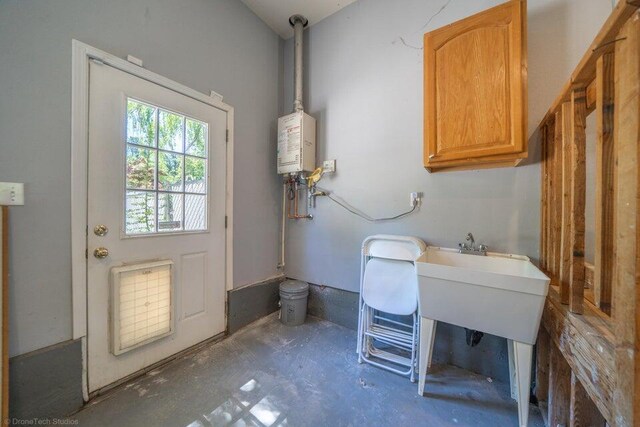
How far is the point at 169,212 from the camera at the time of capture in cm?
177

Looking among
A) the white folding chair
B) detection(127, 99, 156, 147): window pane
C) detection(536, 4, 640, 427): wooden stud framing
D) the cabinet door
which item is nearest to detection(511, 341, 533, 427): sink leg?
detection(536, 4, 640, 427): wooden stud framing

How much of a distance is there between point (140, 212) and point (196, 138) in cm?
72

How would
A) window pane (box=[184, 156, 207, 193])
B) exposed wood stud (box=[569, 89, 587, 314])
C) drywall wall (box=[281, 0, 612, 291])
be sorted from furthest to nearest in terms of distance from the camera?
window pane (box=[184, 156, 207, 193]), drywall wall (box=[281, 0, 612, 291]), exposed wood stud (box=[569, 89, 587, 314])

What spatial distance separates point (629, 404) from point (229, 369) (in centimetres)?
193

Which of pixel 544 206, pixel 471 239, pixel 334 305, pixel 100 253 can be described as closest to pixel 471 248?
pixel 471 239

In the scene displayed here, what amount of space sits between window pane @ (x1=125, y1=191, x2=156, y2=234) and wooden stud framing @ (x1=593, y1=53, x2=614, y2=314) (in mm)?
2335

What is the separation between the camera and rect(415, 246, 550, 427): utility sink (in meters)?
1.17

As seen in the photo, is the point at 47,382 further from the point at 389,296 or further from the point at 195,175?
the point at 389,296

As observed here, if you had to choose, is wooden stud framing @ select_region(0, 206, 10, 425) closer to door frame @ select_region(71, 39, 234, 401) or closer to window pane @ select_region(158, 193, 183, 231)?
door frame @ select_region(71, 39, 234, 401)

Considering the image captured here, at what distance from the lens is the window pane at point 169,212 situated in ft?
5.64

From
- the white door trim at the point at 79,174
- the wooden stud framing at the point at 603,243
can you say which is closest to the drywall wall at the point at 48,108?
the white door trim at the point at 79,174

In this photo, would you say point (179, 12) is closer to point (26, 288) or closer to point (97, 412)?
point (26, 288)

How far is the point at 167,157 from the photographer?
174cm

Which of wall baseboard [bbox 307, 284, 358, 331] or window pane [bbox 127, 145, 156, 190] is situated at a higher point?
window pane [bbox 127, 145, 156, 190]
